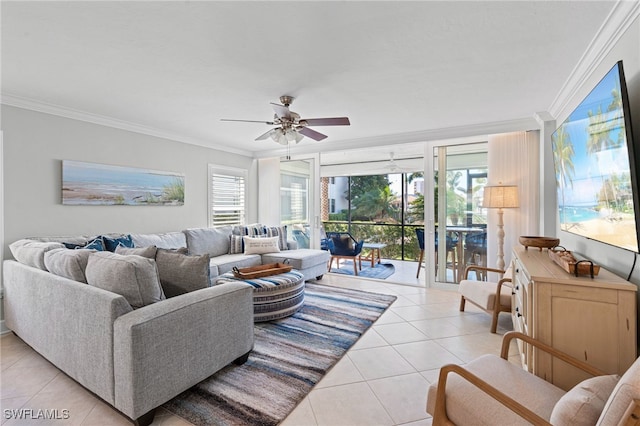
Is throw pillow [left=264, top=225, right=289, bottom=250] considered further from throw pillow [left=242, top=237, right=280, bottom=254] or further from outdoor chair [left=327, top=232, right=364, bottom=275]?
outdoor chair [left=327, top=232, right=364, bottom=275]

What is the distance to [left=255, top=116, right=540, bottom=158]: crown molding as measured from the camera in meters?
3.84

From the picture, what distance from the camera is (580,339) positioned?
1.54m

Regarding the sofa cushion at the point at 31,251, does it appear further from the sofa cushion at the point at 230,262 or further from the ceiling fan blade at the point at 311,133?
the ceiling fan blade at the point at 311,133

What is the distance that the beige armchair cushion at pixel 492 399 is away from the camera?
49.8 inches

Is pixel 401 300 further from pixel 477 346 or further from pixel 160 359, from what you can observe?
pixel 160 359

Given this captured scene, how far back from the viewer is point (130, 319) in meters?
1.62

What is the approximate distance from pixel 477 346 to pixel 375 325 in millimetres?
981

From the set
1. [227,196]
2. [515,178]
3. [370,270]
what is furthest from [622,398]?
[227,196]

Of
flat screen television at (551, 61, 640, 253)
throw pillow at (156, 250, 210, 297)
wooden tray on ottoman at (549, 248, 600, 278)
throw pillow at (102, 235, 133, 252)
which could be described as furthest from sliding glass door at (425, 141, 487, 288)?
throw pillow at (102, 235, 133, 252)

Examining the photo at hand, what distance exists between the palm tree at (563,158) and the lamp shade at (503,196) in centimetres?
103

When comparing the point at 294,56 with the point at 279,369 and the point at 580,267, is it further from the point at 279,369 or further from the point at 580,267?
the point at 279,369

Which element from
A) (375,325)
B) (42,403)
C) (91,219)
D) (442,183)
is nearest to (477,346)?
(375,325)

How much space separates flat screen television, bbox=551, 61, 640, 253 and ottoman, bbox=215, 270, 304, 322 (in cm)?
266

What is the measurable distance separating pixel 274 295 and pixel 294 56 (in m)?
2.34
